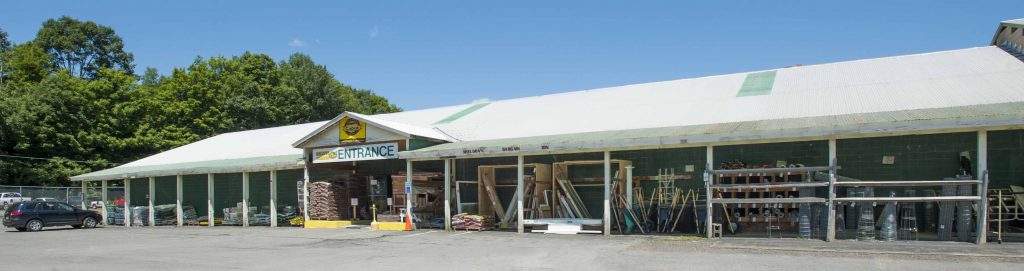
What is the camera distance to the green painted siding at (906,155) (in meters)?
15.3

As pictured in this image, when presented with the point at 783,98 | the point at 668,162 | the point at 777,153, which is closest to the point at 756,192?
the point at 777,153

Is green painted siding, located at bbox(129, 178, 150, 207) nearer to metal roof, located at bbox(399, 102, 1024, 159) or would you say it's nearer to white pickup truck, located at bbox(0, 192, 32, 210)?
white pickup truck, located at bbox(0, 192, 32, 210)

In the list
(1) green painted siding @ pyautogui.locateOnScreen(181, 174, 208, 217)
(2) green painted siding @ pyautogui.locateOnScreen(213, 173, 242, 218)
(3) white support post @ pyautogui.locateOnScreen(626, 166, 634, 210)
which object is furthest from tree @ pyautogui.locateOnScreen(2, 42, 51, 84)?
(3) white support post @ pyautogui.locateOnScreen(626, 166, 634, 210)

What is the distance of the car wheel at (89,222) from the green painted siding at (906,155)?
26.5m

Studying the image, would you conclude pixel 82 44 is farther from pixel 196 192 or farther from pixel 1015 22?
pixel 1015 22

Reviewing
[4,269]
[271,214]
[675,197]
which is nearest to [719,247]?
[675,197]

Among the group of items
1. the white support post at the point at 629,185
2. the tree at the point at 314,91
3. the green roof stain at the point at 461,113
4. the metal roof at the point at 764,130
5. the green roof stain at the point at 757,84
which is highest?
the tree at the point at 314,91

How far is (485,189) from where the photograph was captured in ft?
A: 69.9

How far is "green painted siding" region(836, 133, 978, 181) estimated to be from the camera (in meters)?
15.3

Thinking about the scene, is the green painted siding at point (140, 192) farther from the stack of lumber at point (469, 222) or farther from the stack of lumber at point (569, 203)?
the stack of lumber at point (569, 203)

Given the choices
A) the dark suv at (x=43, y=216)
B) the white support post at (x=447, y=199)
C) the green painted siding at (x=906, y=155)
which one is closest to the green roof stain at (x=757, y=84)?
the green painted siding at (x=906, y=155)

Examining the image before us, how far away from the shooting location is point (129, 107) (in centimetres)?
5003

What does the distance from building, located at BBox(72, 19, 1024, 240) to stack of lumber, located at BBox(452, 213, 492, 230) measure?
2.67 ft

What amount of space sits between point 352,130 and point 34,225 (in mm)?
13024
